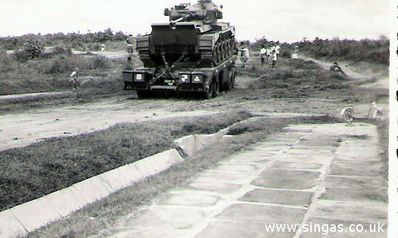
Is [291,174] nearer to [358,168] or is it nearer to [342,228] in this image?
[358,168]

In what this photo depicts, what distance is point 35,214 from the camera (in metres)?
6.20

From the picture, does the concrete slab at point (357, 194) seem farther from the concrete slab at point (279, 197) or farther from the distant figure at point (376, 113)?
the distant figure at point (376, 113)

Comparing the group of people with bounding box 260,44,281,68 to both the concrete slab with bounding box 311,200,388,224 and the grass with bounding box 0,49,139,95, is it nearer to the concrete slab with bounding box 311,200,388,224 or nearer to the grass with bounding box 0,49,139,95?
the grass with bounding box 0,49,139,95

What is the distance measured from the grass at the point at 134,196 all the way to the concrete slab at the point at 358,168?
1.78 m

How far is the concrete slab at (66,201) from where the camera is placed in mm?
6578

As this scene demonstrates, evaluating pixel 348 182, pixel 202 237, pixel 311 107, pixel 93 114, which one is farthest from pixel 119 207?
pixel 311 107

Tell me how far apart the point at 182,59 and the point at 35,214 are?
15.5 metres

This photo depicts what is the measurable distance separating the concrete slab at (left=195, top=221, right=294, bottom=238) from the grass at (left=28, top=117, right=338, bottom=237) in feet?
3.18

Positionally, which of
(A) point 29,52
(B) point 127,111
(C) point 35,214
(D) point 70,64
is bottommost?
(B) point 127,111

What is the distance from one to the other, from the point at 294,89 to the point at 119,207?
660 inches

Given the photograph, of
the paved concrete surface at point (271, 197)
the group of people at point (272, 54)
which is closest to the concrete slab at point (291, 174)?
the paved concrete surface at point (271, 197)

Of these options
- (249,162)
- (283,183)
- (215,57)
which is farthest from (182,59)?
(283,183)

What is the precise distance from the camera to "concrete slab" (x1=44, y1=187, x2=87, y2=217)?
6.58 m

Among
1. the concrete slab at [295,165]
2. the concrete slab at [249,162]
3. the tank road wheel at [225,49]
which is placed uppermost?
the tank road wheel at [225,49]
